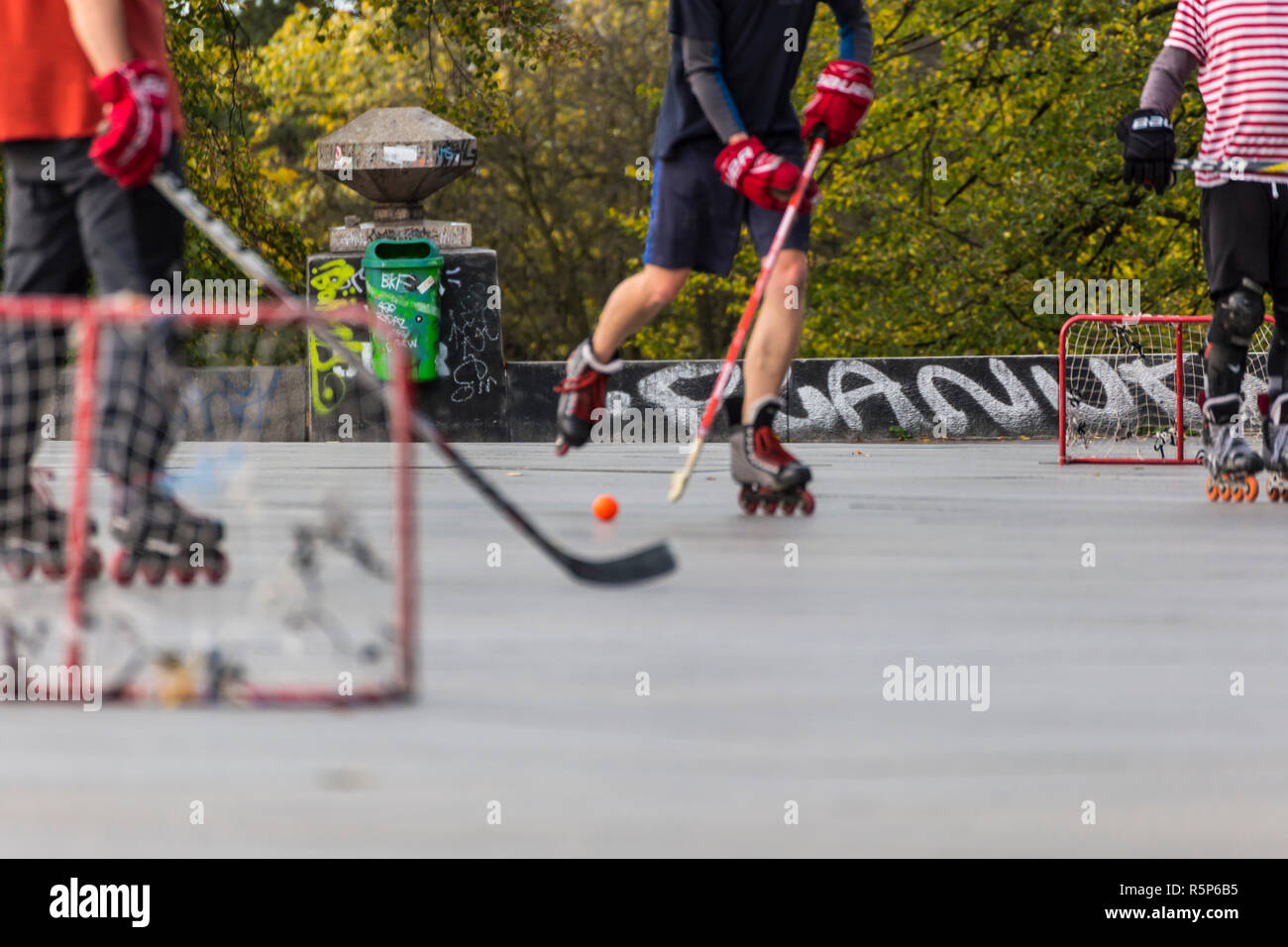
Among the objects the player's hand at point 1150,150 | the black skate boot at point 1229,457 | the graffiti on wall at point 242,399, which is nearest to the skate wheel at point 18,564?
the player's hand at point 1150,150

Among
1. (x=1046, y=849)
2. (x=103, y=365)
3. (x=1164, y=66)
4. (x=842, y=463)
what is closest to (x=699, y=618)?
(x=103, y=365)

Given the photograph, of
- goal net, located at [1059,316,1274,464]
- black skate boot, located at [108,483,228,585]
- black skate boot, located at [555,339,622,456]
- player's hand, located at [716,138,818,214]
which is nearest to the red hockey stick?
player's hand, located at [716,138,818,214]

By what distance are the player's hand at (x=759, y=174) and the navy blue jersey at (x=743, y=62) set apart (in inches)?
6.1

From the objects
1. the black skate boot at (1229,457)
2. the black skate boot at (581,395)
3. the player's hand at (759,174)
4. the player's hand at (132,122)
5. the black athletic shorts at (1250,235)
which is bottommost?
the black skate boot at (1229,457)

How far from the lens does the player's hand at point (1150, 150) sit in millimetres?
6820

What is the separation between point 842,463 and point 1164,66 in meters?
3.35

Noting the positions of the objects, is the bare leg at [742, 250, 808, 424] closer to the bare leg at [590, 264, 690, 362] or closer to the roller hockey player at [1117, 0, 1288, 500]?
the bare leg at [590, 264, 690, 362]

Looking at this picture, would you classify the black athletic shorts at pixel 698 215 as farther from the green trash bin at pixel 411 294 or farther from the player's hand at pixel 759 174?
the green trash bin at pixel 411 294

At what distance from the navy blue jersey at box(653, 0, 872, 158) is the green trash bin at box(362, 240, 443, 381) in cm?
570

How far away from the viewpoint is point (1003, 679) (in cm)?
353

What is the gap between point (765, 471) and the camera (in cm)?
638

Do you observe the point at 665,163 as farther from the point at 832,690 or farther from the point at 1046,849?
the point at 1046,849

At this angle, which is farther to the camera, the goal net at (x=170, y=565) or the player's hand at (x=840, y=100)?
the player's hand at (x=840, y=100)

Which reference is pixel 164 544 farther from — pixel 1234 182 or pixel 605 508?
pixel 1234 182
